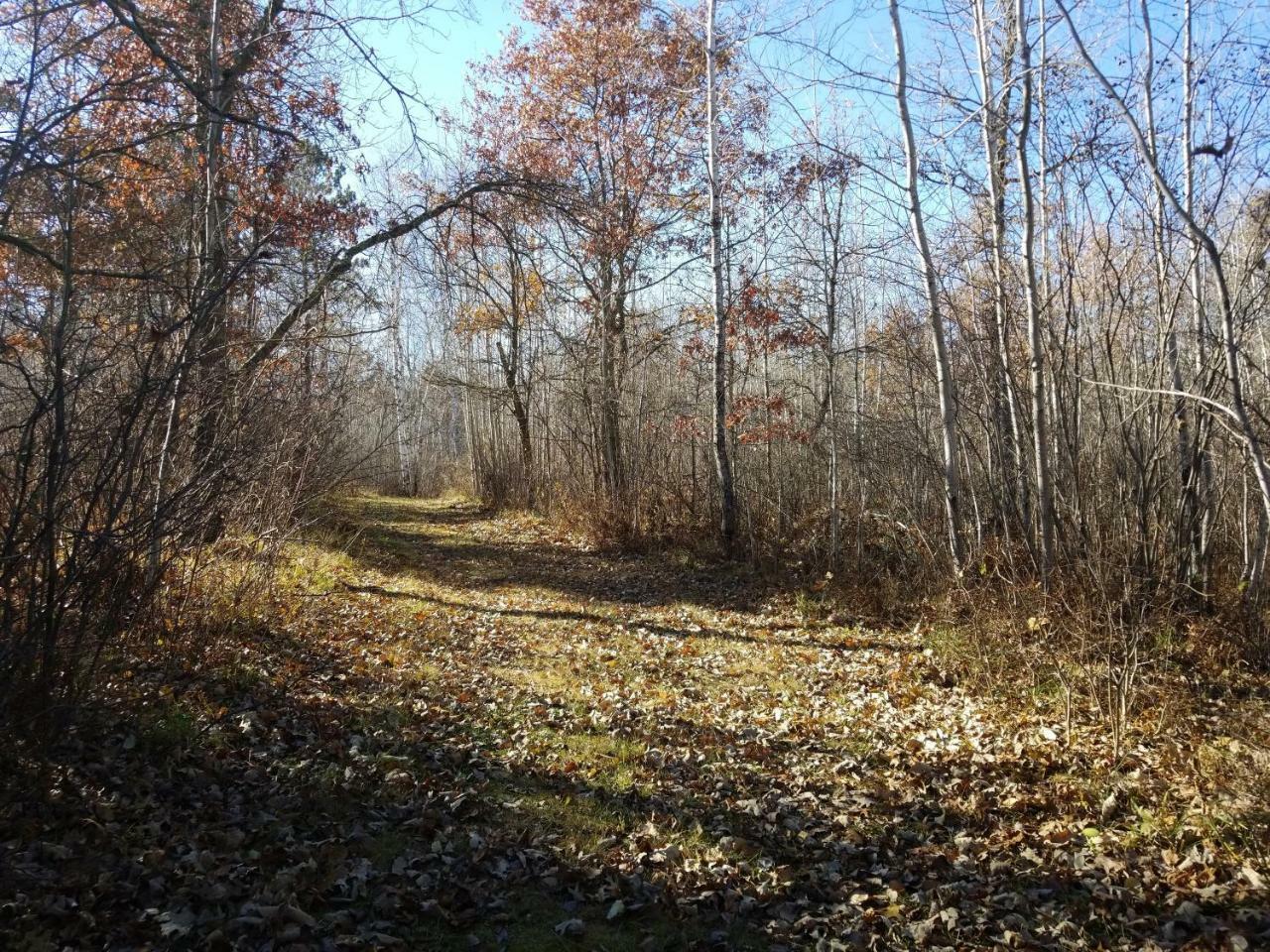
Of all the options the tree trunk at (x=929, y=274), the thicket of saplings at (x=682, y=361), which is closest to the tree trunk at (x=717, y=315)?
the thicket of saplings at (x=682, y=361)

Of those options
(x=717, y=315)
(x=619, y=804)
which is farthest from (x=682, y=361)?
(x=619, y=804)

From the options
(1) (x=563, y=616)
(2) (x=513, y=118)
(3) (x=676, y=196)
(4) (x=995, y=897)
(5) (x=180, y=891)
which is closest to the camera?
(5) (x=180, y=891)

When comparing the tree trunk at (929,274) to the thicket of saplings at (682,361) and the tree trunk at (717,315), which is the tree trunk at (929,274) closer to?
the thicket of saplings at (682,361)

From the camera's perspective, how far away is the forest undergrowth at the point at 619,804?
3322mm

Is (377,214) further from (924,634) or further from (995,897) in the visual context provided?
(995,897)

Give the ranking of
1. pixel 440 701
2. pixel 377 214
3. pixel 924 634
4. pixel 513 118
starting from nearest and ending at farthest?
pixel 440 701, pixel 924 634, pixel 377 214, pixel 513 118

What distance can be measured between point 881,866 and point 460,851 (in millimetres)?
2208

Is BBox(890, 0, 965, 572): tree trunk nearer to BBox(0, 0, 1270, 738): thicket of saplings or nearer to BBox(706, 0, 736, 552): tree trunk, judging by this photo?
BBox(0, 0, 1270, 738): thicket of saplings

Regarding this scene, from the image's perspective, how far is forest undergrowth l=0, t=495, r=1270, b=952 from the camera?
10.9 ft

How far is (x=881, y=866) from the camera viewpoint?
3885mm

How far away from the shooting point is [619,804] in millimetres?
4520

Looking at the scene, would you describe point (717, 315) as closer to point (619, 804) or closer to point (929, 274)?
point (929, 274)

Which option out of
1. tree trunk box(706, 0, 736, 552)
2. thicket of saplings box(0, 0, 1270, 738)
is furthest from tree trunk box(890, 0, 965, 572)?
tree trunk box(706, 0, 736, 552)

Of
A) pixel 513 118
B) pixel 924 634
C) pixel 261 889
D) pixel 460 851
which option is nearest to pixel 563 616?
pixel 924 634
